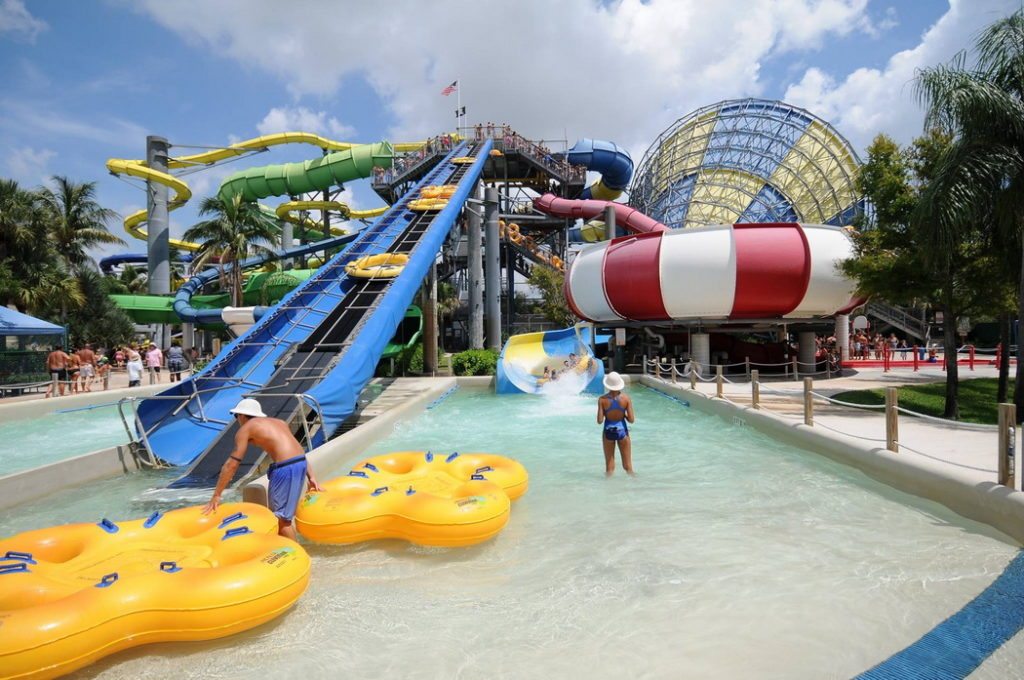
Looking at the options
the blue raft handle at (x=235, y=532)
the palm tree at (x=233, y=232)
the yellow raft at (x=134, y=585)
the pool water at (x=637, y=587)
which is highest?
the palm tree at (x=233, y=232)

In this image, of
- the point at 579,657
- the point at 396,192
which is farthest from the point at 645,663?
the point at 396,192

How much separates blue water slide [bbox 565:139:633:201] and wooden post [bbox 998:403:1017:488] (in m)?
29.2

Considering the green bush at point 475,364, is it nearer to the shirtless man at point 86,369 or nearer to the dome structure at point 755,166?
the shirtless man at point 86,369

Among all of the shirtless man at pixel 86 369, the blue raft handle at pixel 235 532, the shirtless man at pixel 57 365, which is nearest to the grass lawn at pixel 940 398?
the blue raft handle at pixel 235 532

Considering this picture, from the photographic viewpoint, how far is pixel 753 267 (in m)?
16.2

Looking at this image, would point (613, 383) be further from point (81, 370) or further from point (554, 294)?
point (554, 294)

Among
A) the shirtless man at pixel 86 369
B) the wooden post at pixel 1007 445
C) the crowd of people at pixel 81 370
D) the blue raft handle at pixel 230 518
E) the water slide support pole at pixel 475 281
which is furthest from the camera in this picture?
the water slide support pole at pixel 475 281

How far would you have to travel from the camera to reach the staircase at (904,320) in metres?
28.2

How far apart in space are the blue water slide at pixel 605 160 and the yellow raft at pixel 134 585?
101 feet

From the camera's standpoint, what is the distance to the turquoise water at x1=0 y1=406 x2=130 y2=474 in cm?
936

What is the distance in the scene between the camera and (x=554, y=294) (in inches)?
1169

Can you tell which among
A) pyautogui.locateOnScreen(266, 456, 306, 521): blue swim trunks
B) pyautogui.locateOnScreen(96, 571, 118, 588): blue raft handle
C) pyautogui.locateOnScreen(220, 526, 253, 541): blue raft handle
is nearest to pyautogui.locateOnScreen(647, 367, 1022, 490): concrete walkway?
pyautogui.locateOnScreen(266, 456, 306, 521): blue swim trunks

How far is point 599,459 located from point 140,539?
5.76m

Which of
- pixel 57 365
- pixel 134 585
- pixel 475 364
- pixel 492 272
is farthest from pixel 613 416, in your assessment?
pixel 57 365
